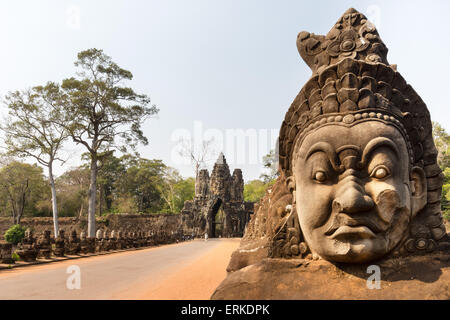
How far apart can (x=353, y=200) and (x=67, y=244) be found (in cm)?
1122

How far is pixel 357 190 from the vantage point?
85.0 inches

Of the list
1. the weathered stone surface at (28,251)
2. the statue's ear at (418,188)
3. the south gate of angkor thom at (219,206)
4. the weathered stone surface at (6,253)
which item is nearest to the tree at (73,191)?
the south gate of angkor thom at (219,206)

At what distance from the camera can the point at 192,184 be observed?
44406 mm

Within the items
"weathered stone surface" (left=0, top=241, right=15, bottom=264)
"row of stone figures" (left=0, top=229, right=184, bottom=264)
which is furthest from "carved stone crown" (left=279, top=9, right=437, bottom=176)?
"row of stone figures" (left=0, top=229, right=184, bottom=264)

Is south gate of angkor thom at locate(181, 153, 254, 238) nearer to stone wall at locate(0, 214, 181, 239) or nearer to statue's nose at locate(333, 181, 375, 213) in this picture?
stone wall at locate(0, 214, 181, 239)

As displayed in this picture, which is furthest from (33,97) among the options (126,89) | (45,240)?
(45,240)

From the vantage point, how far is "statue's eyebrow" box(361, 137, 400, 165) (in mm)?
2238

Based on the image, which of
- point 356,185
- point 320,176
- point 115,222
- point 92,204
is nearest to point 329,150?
point 320,176

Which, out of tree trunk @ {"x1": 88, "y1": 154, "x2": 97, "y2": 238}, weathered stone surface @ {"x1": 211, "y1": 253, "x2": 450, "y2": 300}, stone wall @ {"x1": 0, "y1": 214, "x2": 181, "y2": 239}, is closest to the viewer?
weathered stone surface @ {"x1": 211, "y1": 253, "x2": 450, "y2": 300}

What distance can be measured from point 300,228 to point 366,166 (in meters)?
0.79

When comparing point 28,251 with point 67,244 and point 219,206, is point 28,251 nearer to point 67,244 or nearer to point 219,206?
point 67,244

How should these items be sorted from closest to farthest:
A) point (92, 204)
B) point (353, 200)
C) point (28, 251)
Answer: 1. point (353, 200)
2. point (28, 251)
3. point (92, 204)

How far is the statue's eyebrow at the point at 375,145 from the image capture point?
2238 millimetres

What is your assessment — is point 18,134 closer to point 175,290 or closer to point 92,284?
point 92,284
